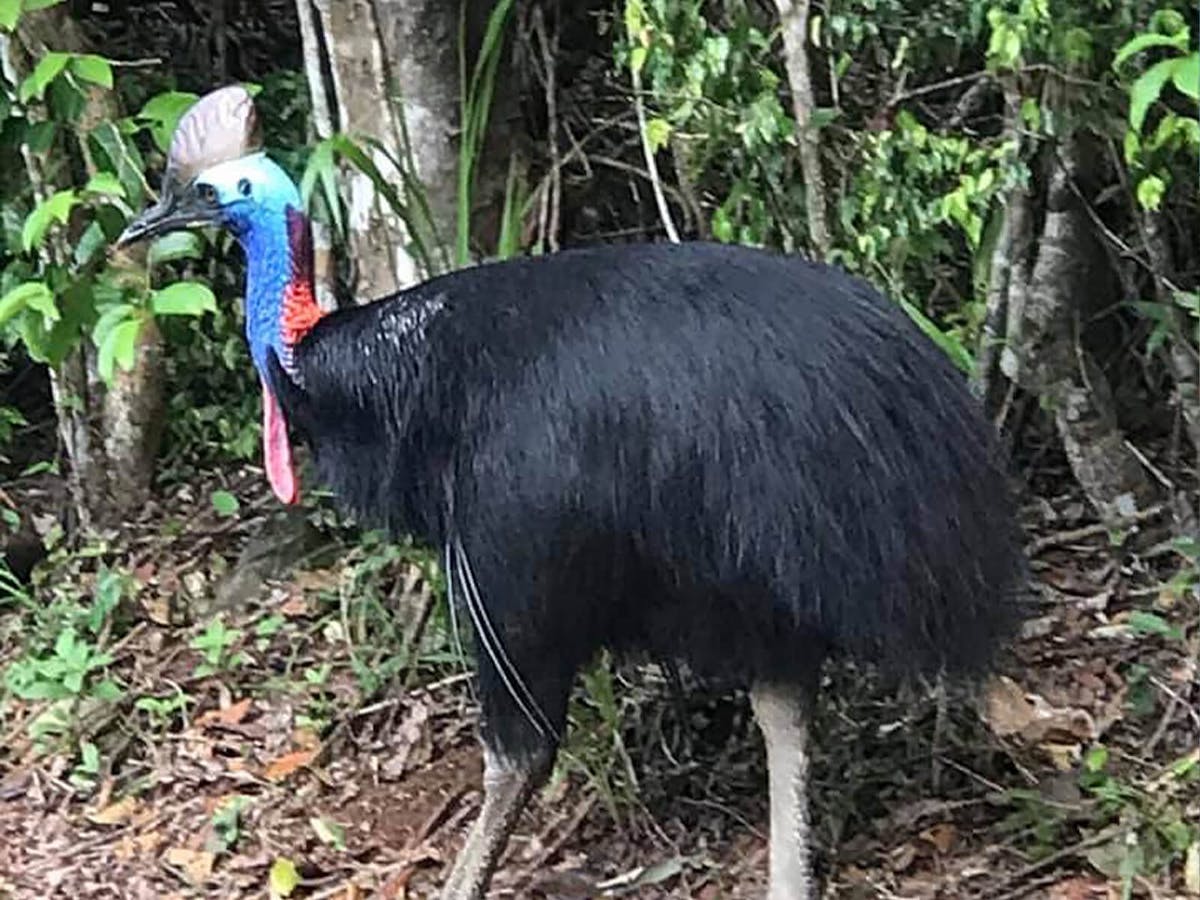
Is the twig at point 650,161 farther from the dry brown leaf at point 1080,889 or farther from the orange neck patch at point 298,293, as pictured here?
the dry brown leaf at point 1080,889

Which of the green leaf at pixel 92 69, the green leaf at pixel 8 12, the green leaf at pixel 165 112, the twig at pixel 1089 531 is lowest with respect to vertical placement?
the twig at pixel 1089 531

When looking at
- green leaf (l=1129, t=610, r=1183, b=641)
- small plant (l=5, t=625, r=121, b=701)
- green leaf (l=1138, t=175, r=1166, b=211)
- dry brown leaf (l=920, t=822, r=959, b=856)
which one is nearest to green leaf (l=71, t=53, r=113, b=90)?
small plant (l=5, t=625, r=121, b=701)

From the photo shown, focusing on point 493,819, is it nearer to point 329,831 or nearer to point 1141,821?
point 329,831

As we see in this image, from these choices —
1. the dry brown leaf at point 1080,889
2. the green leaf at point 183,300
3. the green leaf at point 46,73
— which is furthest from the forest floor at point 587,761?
the green leaf at point 46,73

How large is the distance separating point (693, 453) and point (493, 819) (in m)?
0.59

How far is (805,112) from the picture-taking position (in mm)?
2791

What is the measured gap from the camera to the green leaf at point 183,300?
2.84 metres

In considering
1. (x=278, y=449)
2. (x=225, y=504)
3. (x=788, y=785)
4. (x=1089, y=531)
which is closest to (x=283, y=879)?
(x=278, y=449)

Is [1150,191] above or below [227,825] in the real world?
above

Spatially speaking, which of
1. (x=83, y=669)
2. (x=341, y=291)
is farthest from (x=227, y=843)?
(x=341, y=291)

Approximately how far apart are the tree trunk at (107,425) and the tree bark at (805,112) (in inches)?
53.3

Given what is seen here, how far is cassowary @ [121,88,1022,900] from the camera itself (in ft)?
7.62

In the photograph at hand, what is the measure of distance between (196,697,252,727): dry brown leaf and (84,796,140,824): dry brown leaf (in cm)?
19

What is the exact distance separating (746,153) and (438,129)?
53 centimetres
